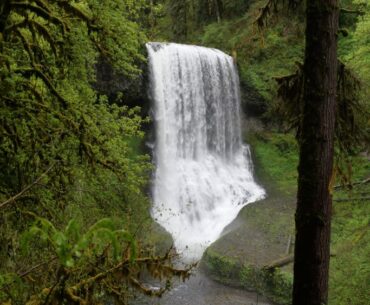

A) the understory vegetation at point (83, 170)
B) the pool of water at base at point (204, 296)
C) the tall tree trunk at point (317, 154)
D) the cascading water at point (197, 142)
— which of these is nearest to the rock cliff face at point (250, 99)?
the cascading water at point (197, 142)

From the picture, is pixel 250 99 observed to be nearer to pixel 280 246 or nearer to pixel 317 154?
pixel 280 246

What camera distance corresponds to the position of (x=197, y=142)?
2294 centimetres

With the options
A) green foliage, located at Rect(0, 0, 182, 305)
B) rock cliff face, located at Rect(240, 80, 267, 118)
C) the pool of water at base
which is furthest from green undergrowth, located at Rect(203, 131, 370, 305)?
green foliage, located at Rect(0, 0, 182, 305)

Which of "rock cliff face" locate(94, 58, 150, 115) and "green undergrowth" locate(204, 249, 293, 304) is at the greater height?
"rock cliff face" locate(94, 58, 150, 115)

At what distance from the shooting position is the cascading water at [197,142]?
20141 mm

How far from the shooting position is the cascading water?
20.1 m

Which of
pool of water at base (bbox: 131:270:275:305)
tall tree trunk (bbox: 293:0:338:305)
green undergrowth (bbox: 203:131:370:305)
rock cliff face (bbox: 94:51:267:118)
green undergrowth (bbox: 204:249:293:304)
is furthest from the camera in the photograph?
rock cliff face (bbox: 94:51:267:118)

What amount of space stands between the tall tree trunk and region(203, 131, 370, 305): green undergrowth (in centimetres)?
350

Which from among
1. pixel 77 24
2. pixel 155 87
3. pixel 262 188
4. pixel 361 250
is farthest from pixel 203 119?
pixel 77 24

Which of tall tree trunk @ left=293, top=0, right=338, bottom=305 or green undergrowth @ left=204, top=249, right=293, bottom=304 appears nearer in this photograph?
tall tree trunk @ left=293, top=0, right=338, bottom=305

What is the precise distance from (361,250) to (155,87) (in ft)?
44.1

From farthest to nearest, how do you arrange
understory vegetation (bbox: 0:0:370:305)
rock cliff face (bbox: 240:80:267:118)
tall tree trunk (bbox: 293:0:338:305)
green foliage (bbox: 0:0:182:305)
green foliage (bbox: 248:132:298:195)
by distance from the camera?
rock cliff face (bbox: 240:80:267:118) → green foliage (bbox: 248:132:298:195) → tall tree trunk (bbox: 293:0:338:305) → understory vegetation (bbox: 0:0:370:305) → green foliage (bbox: 0:0:182:305)

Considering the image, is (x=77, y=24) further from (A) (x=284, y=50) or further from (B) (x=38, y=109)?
(A) (x=284, y=50)

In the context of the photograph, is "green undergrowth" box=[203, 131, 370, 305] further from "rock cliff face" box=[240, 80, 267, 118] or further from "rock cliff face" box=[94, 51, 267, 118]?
"rock cliff face" box=[94, 51, 267, 118]
